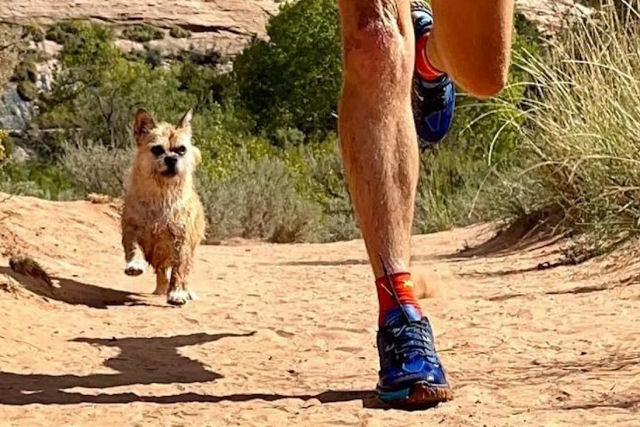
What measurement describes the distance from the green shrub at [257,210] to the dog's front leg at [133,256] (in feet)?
20.8

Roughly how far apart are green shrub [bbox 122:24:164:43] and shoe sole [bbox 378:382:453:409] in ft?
144

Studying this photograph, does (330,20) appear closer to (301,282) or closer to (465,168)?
(465,168)

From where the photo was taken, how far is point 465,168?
14328mm

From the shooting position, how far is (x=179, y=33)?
156ft

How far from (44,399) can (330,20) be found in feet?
77.5

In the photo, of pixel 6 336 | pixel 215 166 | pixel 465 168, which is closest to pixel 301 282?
pixel 6 336

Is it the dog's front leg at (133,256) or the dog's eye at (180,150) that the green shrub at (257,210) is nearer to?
the dog's eye at (180,150)

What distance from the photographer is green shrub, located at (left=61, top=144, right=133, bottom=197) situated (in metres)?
14.4

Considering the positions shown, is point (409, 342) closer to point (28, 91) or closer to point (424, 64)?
point (424, 64)

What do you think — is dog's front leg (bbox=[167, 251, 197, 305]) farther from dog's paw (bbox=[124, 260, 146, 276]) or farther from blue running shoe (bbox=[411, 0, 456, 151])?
blue running shoe (bbox=[411, 0, 456, 151])

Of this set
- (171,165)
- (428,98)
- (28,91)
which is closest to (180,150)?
(171,165)

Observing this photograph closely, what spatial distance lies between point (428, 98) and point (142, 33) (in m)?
43.5

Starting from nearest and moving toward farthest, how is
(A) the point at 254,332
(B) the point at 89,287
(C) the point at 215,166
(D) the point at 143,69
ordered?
(A) the point at 254,332, (B) the point at 89,287, (C) the point at 215,166, (D) the point at 143,69

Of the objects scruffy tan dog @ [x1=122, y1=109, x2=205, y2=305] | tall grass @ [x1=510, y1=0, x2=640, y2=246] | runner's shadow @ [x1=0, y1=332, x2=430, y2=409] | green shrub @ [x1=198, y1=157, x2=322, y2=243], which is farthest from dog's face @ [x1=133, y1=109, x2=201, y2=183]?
green shrub @ [x1=198, y1=157, x2=322, y2=243]
